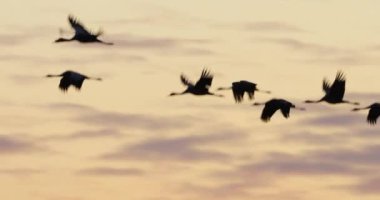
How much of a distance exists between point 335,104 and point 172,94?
13.2 m

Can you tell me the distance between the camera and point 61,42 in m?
110

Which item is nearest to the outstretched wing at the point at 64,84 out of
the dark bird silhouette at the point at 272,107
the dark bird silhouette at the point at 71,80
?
the dark bird silhouette at the point at 71,80

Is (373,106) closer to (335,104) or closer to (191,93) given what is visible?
(335,104)

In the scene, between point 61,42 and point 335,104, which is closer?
point 335,104

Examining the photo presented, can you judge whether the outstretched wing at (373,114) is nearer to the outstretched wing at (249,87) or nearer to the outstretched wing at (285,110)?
the outstretched wing at (285,110)

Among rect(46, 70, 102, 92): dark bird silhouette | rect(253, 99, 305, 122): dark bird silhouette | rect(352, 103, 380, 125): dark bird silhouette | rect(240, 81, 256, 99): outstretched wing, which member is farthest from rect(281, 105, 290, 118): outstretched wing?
rect(46, 70, 102, 92): dark bird silhouette

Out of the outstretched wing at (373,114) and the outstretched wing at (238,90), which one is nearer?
the outstretched wing at (373,114)

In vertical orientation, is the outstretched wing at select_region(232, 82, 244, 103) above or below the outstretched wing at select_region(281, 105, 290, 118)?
above

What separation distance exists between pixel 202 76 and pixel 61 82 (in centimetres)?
766

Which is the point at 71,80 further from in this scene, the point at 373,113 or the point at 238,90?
the point at 373,113

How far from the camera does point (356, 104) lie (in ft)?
336

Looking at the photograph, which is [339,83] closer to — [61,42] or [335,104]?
[335,104]

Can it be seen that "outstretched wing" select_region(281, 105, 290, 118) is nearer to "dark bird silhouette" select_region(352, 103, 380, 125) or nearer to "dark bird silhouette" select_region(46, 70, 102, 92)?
"dark bird silhouette" select_region(352, 103, 380, 125)

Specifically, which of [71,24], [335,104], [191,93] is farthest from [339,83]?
[71,24]
